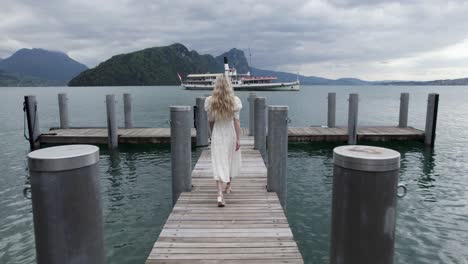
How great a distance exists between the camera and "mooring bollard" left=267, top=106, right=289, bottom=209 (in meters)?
5.73

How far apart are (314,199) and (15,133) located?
20928 millimetres

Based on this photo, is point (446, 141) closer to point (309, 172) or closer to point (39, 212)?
point (309, 172)

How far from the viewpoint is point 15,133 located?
22.2m

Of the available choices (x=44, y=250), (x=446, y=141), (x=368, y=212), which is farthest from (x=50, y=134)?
(x=446, y=141)

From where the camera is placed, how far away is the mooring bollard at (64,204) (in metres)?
2.41

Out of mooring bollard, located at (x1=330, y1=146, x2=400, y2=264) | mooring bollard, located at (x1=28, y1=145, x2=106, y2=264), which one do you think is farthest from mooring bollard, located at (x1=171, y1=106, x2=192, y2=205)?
mooring bollard, located at (x1=330, y1=146, x2=400, y2=264)

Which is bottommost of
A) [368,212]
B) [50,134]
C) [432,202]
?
[432,202]

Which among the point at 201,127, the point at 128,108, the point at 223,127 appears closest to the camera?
the point at 223,127

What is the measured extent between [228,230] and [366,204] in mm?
2412

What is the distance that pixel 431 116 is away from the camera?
50.0 ft

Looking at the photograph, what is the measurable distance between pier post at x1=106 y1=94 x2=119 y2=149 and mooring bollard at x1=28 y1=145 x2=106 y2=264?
1277 cm

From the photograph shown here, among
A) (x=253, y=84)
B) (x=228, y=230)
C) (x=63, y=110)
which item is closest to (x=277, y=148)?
(x=228, y=230)

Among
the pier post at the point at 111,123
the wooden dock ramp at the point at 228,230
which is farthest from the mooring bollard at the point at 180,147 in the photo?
the pier post at the point at 111,123

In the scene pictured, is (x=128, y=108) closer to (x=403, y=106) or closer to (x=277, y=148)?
(x=277, y=148)
